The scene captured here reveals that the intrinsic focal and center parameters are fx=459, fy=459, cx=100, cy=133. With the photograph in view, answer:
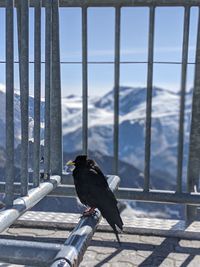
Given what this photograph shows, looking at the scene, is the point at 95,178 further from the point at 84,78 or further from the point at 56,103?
the point at 84,78

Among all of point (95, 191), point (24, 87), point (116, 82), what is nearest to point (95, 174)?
point (95, 191)

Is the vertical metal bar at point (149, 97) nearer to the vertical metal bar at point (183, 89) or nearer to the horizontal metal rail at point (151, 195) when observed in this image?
the horizontal metal rail at point (151, 195)

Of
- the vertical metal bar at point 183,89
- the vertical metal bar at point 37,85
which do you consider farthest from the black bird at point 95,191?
the vertical metal bar at point 183,89

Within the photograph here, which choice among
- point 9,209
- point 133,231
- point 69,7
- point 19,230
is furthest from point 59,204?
point 9,209

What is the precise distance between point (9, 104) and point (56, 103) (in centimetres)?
132

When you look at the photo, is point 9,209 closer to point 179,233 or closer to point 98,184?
point 98,184

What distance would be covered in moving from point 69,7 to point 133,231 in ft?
6.23

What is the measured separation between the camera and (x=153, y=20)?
3.52 m

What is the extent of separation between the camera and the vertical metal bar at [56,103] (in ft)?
11.1

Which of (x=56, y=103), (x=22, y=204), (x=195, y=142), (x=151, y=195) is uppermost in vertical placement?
(x=56, y=103)

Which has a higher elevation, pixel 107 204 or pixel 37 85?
pixel 37 85

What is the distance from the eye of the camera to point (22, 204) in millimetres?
2326

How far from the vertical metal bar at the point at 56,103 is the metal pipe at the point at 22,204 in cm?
37

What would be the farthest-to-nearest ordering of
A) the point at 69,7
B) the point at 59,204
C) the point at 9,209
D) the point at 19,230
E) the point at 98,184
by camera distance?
the point at 59,204
the point at 19,230
the point at 69,7
the point at 98,184
the point at 9,209
